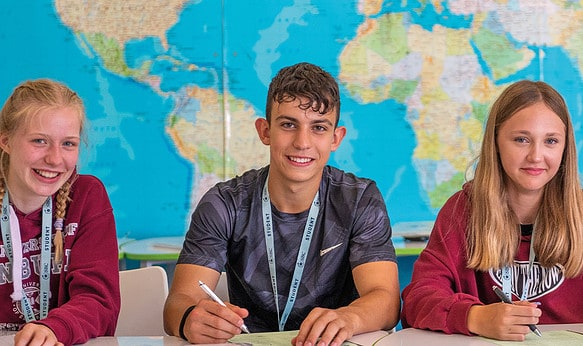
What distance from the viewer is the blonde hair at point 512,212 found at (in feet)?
7.07

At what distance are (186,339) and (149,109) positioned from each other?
2.30m

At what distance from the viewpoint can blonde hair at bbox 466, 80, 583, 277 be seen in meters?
2.16

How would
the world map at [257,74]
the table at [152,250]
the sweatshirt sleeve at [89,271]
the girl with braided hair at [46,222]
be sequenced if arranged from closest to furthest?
the sweatshirt sleeve at [89,271] < the girl with braided hair at [46,222] < the table at [152,250] < the world map at [257,74]

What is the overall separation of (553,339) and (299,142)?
0.83 metres

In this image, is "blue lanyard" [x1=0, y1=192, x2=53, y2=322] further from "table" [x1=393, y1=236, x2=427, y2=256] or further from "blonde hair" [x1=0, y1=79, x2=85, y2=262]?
"table" [x1=393, y1=236, x2=427, y2=256]

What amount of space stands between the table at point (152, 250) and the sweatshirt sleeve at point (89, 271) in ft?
4.09

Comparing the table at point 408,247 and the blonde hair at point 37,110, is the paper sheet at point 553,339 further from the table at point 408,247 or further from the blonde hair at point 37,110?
the table at point 408,247

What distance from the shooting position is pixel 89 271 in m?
2.07

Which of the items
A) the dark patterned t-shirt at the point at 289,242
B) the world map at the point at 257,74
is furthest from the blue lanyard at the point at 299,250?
the world map at the point at 257,74

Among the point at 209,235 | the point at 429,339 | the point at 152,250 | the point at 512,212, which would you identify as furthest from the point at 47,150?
the point at 152,250

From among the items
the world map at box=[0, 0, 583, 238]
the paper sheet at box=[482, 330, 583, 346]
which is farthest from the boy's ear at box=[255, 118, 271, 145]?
the world map at box=[0, 0, 583, 238]

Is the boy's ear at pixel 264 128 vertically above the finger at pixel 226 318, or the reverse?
the boy's ear at pixel 264 128

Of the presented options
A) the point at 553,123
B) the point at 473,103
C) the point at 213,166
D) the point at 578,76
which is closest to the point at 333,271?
the point at 553,123

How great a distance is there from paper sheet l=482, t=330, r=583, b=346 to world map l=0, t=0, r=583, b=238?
2.22 meters
